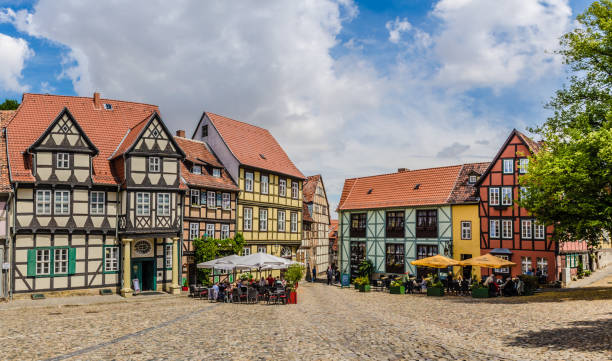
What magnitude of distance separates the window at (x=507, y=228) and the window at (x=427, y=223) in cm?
544

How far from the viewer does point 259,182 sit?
38688 millimetres

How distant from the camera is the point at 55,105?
1228 inches

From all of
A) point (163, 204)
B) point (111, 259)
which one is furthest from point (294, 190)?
point (111, 259)

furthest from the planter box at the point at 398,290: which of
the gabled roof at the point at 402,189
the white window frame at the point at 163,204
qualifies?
the white window frame at the point at 163,204

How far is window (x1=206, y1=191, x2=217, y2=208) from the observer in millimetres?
34156

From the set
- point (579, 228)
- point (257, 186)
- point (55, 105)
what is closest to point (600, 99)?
point (579, 228)

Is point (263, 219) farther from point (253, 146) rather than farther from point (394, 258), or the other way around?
Result: point (394, 258)

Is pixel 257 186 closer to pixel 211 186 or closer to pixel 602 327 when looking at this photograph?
pixel 211 186

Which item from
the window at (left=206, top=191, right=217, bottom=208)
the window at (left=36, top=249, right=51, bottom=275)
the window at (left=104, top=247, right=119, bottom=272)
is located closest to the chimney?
the window at (left=206, top=191, right=217, bottom=208)

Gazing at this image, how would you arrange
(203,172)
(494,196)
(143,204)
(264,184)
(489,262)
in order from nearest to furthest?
(143,204), (489,262), (203,172), (494,196), (264,184)

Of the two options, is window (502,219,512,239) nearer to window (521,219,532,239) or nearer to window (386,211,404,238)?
window (521,219,532,239)

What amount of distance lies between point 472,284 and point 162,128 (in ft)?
68.7

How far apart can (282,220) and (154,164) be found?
13847 millimetres

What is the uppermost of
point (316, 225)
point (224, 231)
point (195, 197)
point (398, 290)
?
point (195, 197)
